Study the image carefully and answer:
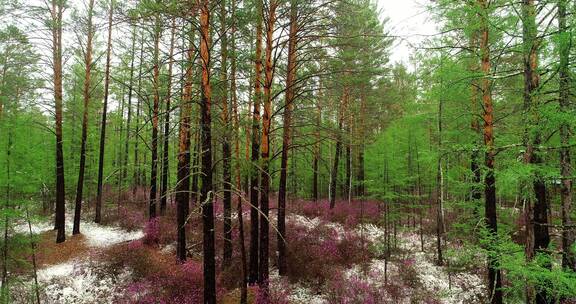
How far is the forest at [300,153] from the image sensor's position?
5961mm

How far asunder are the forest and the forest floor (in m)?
0.09

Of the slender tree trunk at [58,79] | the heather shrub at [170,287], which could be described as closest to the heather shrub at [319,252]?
the heather shrub at [170,287]

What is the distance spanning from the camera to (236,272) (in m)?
11.2

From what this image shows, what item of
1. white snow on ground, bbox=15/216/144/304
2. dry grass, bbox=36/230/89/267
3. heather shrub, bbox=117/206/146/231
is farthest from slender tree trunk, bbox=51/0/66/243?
heather shrub, bbox=117/206/146/231

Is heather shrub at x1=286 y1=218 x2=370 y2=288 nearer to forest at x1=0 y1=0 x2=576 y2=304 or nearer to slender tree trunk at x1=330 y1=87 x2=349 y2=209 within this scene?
forest at x1=0 y1=0 x2=576 y2=304

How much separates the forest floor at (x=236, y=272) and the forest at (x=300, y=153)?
0.09 metres

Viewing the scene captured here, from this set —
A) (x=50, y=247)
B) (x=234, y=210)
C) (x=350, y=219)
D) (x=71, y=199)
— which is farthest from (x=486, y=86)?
(x=71, y=199)

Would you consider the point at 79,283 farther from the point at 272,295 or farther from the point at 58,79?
the point at 58,79

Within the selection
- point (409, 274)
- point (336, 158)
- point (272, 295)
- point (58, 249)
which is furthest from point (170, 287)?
point (336, 158)

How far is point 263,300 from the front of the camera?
29.5 ft

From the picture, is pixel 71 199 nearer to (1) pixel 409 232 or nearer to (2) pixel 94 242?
(2) pixel 94 242

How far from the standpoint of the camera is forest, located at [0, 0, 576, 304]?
5961 mm

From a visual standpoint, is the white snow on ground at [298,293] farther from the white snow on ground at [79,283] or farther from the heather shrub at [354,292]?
the white snow on ground at [79,283]

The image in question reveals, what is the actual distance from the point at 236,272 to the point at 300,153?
205 inches
